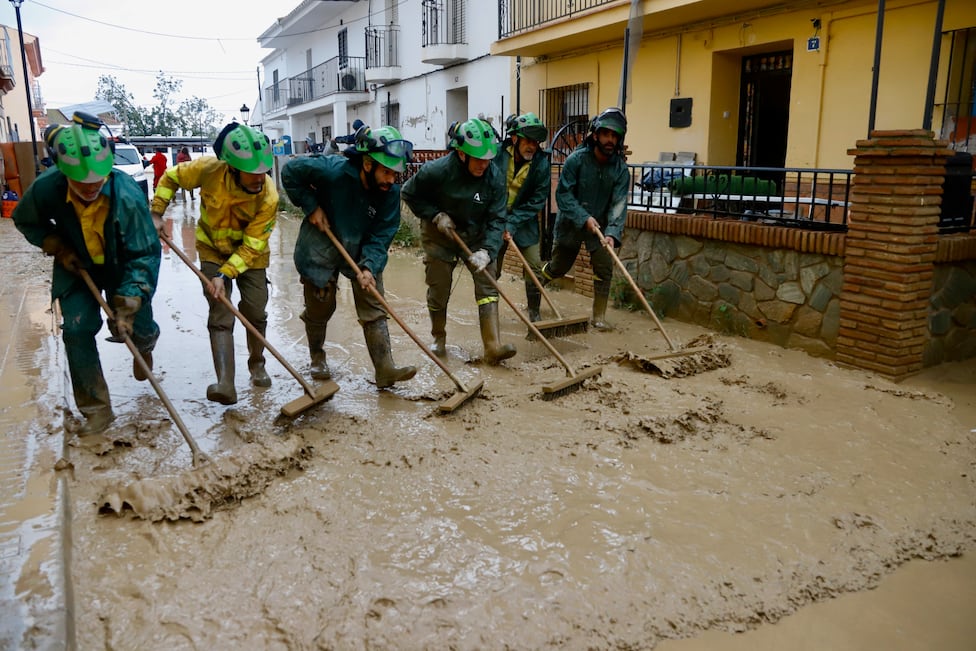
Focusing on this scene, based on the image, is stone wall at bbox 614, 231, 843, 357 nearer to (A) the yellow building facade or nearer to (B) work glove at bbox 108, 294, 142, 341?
(A) the yellow building facade

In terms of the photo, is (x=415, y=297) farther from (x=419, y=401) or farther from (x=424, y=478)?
(x=424, y=478)

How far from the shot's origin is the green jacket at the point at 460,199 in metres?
5.14

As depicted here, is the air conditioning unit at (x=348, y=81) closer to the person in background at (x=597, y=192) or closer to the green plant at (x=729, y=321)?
A: the person in background at (x=597, y=192)

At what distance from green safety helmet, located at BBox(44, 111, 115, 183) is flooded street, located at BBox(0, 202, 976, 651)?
4.30 feet

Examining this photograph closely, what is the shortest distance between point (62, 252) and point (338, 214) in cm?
150

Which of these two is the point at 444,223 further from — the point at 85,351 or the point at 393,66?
the point at 393,66

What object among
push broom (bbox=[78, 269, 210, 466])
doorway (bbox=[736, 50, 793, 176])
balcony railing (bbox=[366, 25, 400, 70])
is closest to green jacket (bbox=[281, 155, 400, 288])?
push broom (bbox=[78, 269, 210, 466])

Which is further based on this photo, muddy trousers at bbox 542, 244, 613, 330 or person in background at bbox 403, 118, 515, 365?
muddy trousers at bbox 542, 244, 613, 330

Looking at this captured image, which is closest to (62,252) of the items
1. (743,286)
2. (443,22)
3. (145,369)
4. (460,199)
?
(145,369)

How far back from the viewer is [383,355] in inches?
189

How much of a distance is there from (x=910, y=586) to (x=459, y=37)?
15604 millimetres

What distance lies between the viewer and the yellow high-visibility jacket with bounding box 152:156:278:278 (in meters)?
4.46

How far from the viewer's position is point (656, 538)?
3.08 m

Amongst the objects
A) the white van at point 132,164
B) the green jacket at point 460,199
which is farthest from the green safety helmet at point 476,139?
the white van at point 132,164
